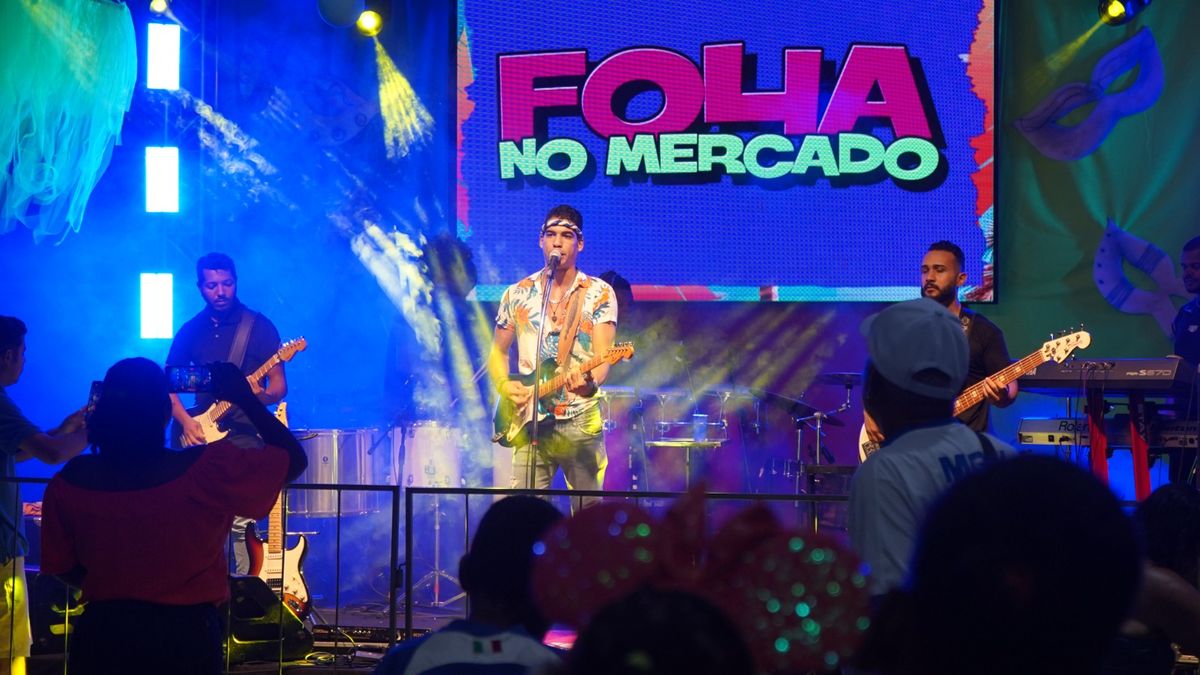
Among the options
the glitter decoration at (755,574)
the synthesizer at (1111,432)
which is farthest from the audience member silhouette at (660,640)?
the synthesizer at (1111,432)

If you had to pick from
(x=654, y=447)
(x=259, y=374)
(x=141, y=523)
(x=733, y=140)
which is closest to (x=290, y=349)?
(x=259, y=374)

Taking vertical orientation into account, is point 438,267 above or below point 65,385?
above

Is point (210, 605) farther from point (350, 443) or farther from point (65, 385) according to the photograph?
point (65, 385)

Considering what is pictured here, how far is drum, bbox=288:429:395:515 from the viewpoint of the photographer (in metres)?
9.31

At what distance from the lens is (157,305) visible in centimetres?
1127

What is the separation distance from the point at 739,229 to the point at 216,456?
7607mm

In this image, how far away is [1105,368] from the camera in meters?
7.76

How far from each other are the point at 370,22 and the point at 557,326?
13.8 feet

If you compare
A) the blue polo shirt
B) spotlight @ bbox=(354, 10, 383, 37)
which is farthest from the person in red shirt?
spotlight @ bbox=(354, 10, 383, 37)

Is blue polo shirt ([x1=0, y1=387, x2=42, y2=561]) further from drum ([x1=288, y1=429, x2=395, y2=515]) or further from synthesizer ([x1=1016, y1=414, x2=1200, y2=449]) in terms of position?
synthesizer ([x1=1016, y1=414, x2=1200, y2=449])

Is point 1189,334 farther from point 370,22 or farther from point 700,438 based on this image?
point 370,22

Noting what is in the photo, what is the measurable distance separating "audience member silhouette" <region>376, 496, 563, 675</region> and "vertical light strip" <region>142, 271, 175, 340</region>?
9.63m

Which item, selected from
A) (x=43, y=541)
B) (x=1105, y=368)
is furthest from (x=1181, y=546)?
(x=1105, y=368)

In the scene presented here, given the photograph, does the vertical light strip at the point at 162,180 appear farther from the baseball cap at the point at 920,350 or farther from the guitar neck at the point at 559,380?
the baseball cap at the point at 920,350
